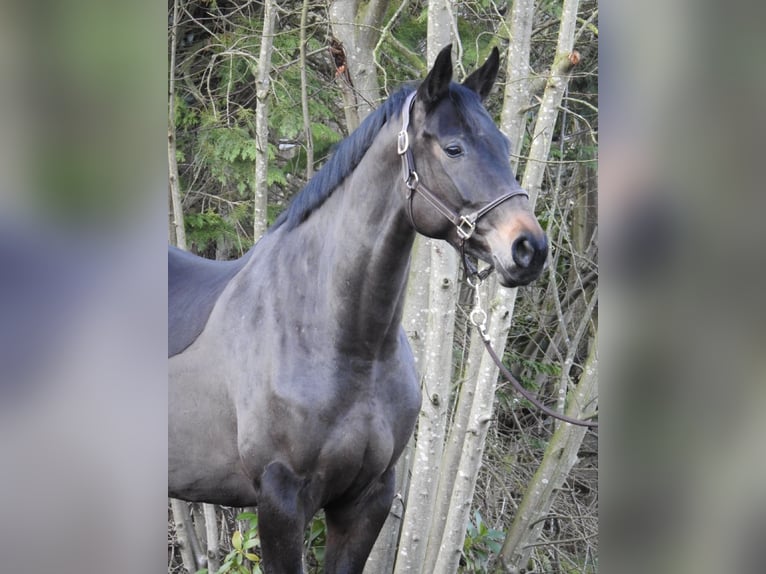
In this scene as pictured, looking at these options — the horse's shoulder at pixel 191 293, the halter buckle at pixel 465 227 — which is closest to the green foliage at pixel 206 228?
the horse's shoulder at pixel 191 293

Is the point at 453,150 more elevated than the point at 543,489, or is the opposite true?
the point at 453,150

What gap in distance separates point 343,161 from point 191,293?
95 cm

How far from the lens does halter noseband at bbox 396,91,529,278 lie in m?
2.15

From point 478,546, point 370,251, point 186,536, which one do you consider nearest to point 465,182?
point 370,251

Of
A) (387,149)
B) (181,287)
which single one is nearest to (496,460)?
(181,287)

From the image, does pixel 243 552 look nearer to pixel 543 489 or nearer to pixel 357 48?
pixel 543 489

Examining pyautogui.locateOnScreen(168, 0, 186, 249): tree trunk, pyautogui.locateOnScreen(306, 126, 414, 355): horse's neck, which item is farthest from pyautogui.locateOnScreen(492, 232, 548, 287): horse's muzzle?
pyautogui.locateOnScreen(168, 0, 186, 249): tree trunk

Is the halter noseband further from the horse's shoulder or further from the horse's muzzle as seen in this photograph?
the horse's shoulder

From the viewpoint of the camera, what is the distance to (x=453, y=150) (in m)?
2.23

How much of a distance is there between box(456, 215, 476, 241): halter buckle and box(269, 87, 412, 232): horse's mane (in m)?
0.42

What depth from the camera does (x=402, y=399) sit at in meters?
2.67
